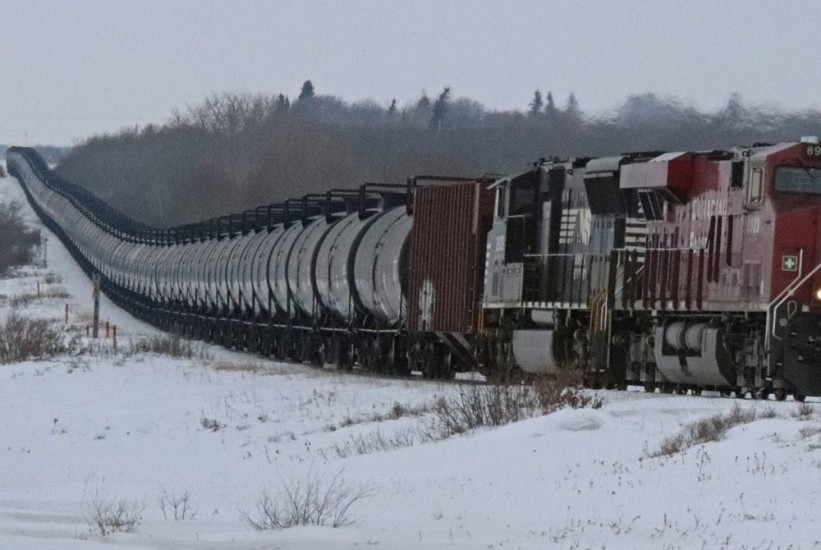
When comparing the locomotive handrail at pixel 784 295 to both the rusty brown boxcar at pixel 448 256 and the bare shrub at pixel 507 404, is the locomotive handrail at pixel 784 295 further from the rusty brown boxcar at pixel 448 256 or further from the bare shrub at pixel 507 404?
the rusty brown boxcar at pixel 448 256

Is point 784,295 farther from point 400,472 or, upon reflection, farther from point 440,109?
point 440,109

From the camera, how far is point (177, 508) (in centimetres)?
1266

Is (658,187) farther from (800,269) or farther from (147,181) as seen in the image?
(147,181)

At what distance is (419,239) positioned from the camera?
92.2ft

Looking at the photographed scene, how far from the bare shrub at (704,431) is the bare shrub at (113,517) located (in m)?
4.61

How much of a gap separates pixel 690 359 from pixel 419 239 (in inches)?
358

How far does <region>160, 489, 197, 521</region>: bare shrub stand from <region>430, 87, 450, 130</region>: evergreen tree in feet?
396

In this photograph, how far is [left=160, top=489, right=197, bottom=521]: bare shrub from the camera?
1202 cm

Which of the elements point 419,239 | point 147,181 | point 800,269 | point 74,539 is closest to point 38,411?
point 419,239

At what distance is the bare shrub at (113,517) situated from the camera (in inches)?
431

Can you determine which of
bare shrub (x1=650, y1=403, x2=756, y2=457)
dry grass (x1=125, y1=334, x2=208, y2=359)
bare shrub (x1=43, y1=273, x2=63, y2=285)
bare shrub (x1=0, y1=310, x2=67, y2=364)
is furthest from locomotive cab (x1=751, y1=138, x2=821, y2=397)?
bare shrub (x1=43, y1=273, x2=63, y2=285)

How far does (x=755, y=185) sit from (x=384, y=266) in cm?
1121

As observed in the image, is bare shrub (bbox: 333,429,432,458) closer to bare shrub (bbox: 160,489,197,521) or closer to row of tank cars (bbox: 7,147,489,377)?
bare shrub (bbox: 160,489,197,521)

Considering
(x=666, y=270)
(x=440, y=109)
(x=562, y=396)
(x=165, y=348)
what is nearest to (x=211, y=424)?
(x=562, y=396)
